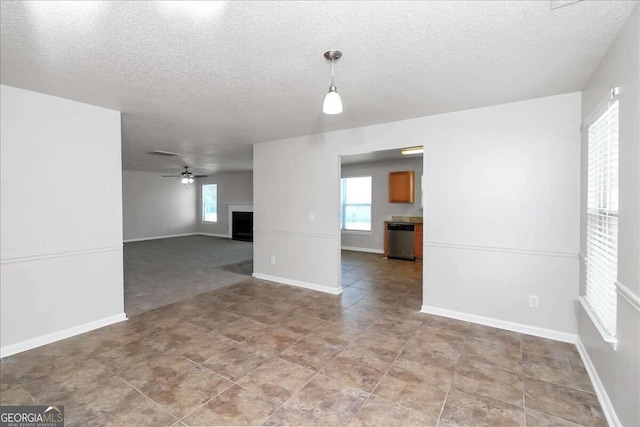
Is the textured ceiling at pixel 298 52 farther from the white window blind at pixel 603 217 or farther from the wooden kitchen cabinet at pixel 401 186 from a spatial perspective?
the wooden kitchen cabinet at pixel 401 186

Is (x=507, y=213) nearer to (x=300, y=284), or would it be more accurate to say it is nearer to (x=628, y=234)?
(x=628, y=234)

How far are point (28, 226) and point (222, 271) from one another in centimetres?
333

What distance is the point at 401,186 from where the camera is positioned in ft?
23.2

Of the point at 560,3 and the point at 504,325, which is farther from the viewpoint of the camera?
the point at 504,325

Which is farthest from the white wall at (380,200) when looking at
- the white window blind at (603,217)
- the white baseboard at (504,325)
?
the white window blind at (603,217)

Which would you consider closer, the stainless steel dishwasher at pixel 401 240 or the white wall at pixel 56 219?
the white wall at pixel 56 219

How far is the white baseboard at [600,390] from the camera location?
1803 mm

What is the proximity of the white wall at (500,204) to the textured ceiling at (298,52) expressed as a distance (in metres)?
0.31

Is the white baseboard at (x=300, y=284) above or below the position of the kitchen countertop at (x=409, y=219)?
below

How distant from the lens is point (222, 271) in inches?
230

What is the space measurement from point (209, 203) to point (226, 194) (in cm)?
115

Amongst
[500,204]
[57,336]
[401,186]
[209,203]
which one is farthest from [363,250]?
[209,203]

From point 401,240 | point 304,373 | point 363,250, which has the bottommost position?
point 304,373

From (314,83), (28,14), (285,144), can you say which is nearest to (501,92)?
(314,83)
